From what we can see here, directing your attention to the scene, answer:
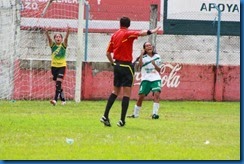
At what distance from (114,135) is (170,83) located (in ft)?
40.7

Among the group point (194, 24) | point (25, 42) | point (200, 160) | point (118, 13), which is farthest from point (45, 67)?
point (200, 160)

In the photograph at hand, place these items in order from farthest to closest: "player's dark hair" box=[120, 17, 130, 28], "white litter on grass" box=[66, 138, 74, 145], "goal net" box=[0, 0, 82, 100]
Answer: "goal net" box=[0, 0, 82, 100], "player's dark hair" box=[120, 17, 130, 28], "white litter on grass" box=[66, 138, 74, 145]

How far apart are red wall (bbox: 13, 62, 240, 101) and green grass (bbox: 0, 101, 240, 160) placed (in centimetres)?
328

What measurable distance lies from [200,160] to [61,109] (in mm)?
10398

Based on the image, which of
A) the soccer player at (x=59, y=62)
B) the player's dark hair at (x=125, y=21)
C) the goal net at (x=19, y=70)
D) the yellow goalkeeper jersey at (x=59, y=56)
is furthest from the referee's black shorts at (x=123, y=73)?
the goal net at (x=19, y=70)

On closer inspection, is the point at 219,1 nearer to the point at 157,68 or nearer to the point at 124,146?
the point at 157,68

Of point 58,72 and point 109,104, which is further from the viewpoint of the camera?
point 58,72

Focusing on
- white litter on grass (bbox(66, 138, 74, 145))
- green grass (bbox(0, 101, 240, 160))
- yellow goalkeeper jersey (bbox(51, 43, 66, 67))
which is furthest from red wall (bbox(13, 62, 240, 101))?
white litter on grass (bbox(66, 138, 74, 145))

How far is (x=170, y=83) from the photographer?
2594 cm

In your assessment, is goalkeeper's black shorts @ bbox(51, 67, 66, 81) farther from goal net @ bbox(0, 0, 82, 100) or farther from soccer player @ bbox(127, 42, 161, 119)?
soccer player @ bbox(127, 42, 161, 119)

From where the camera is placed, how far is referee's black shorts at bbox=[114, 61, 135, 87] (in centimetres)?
1522

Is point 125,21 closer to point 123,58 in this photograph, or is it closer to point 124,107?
point 123,58

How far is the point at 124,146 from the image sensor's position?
39.3ft

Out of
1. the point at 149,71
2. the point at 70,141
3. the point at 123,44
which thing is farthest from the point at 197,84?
the point at 70,141
